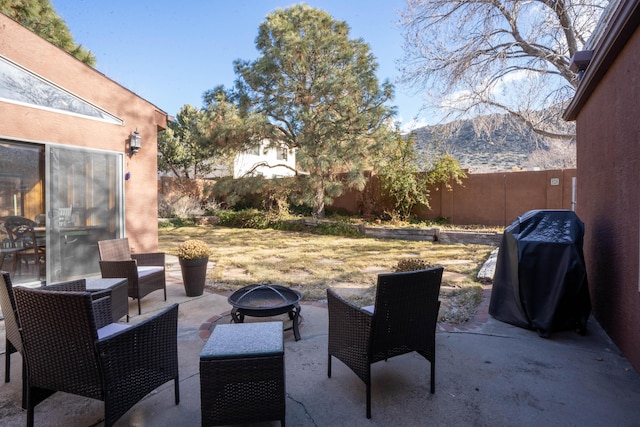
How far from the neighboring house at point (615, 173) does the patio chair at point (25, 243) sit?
6.50m

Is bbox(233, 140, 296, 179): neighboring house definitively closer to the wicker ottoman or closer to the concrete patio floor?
the concrete patio floor

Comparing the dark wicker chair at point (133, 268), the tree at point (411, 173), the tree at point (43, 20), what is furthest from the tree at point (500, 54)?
the tree at point (43, 20)

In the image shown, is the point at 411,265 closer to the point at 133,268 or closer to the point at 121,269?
the point at 133,268

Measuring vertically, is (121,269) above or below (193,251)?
below

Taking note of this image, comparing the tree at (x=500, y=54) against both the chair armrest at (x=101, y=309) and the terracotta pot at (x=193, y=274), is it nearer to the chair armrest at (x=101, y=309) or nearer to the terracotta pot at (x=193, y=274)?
the terracotta pot at (x=193, y=274)

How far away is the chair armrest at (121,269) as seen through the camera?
11.9ft

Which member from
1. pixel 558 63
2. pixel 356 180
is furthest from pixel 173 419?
pixel 558 63

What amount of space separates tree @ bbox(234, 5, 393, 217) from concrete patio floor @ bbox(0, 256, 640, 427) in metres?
7.92

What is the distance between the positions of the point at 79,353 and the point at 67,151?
4290 millimetres

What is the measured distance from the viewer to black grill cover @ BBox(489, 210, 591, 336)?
3031mm

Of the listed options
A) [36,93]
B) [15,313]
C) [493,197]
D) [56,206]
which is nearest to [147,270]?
[56,206]

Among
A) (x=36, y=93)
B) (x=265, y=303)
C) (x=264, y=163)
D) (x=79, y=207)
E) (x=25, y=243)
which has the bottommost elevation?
(x=265, y=303)

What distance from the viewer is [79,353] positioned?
5.56ft

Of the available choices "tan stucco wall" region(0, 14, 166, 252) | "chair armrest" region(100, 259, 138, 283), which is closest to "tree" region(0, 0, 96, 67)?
"tan stucco wall" region(0, 14, 166, 252)
